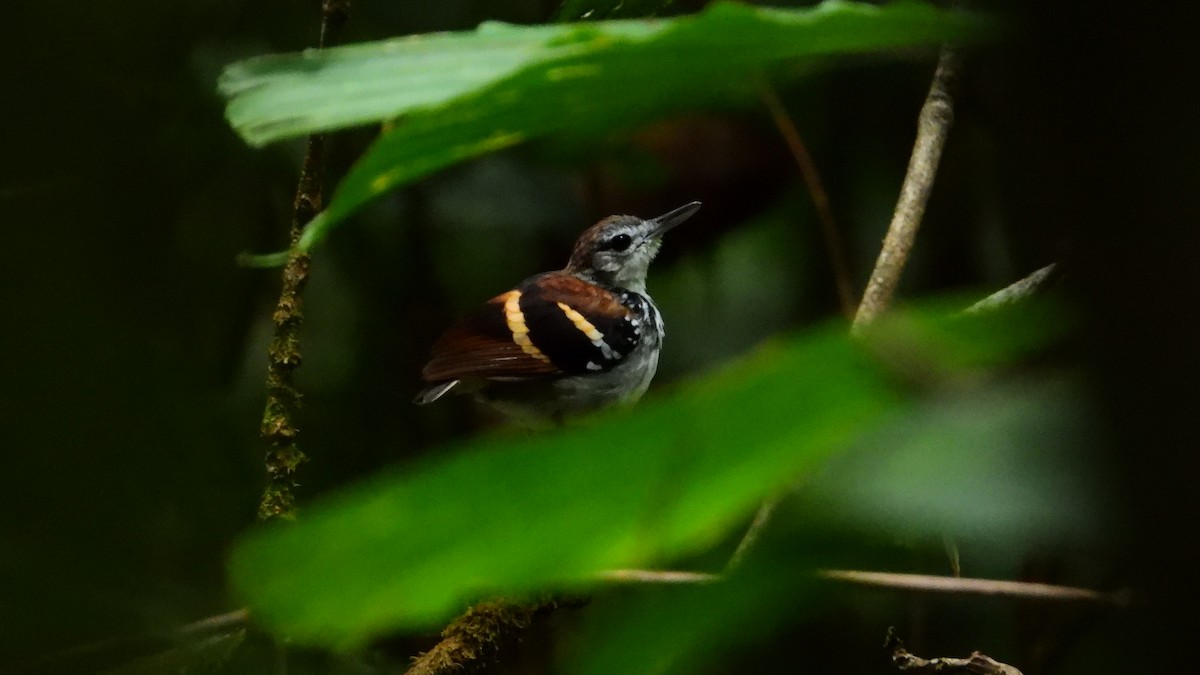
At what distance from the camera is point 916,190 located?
6.21ft

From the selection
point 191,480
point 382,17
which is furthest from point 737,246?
point 191,480

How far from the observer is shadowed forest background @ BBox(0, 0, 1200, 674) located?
35 centimetres

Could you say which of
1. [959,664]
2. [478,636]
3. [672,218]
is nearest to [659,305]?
[672,218]

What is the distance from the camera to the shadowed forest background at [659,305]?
35 centimetres

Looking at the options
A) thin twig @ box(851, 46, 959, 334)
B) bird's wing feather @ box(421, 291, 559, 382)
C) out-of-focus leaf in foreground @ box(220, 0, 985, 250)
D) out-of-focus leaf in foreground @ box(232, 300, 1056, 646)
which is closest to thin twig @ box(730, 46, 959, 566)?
thin twig @ box(851, 46, 959, 334)

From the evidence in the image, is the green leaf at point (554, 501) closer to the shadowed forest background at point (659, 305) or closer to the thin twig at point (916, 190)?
the shadowed forest background at point (659, 305)

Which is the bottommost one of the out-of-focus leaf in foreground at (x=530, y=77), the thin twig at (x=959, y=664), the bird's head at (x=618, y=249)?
the thin twig at (x=959, y=664)

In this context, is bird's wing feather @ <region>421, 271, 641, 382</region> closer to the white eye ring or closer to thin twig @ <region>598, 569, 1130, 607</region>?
the white eye ring

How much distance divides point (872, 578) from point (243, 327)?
2.26 m

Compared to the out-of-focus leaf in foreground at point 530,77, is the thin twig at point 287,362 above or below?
below

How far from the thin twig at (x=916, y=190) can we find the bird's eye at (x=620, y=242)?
924 millimetres

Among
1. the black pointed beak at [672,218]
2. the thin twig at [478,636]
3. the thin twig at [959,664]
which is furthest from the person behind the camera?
the black pointed beak at [672,218]

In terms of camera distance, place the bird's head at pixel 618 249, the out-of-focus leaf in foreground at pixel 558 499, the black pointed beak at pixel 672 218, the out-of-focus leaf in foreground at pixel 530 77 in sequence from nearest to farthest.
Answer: the out-of-focus leaf in foreground at pixel 558 499
the out-of-focus leaf in foreground at pixel 530 77
the black pointed beak at pixel 672 218
the bird's head at pixel 618 249

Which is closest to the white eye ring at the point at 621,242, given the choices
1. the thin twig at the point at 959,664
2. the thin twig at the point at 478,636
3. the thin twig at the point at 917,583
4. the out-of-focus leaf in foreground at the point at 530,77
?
the thin twig at the point at 478,636
